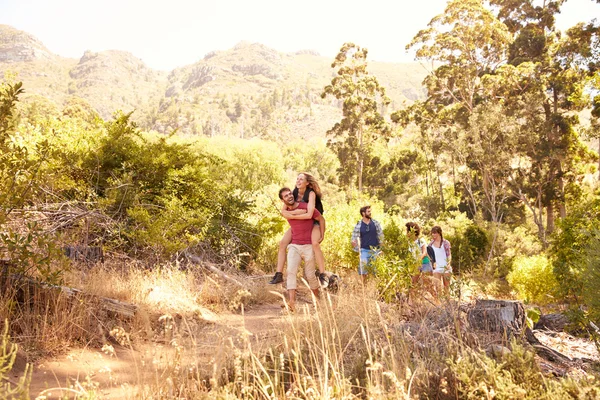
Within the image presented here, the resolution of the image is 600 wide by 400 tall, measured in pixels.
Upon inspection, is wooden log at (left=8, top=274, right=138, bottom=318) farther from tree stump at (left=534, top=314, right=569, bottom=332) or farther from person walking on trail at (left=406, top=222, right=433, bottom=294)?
tree stump at (left=534, top=314, right=569, bottom=332)

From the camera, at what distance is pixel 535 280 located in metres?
15.5

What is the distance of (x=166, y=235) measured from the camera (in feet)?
26.4

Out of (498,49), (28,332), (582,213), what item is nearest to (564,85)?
(498,49)

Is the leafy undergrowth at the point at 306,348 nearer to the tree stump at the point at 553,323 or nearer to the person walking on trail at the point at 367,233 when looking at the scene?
the tree stump at the point at 553,323

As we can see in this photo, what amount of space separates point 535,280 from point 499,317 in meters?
13.0

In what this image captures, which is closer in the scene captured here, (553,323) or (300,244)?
(553,323)

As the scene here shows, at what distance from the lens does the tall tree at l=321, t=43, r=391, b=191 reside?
3103 cm

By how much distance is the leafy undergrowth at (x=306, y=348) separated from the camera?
2.54 m

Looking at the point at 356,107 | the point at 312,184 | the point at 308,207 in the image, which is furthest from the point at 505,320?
the point at 356,107

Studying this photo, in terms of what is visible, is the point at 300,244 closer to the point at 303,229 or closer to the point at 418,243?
the point at 303,229

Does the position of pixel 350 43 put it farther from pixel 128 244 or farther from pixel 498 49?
pixel 128 244

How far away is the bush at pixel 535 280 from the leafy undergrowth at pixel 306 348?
11027mm

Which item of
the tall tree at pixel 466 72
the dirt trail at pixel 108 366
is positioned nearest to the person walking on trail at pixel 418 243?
the dirt trail at pixel 108 366

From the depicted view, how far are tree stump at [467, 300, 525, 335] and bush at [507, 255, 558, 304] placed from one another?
12026 mm
